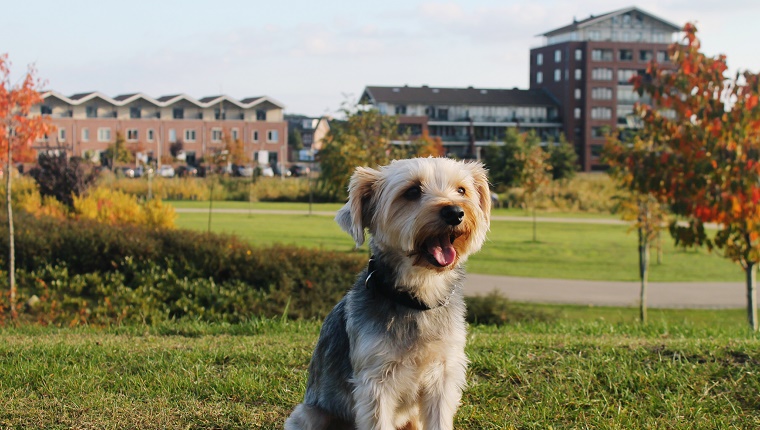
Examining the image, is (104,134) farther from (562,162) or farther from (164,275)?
(164,275)

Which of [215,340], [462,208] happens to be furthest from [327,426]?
[215,340]

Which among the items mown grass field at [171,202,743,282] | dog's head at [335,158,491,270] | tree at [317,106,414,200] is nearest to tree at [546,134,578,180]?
mown grass field at [171,202,743,282]

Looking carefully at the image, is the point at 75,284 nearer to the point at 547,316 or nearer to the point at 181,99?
the point at 547,316

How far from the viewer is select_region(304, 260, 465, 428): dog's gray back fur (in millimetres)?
3984

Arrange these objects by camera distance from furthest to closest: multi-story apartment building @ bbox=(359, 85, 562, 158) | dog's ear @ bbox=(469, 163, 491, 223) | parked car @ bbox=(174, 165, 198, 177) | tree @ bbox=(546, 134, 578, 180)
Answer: multi-story apartment building @ bbox=(359, 85, 562, 158), tree @ bbox=(546, 134, 578, 180), parked car @ bbox=(174, 165, 198, 177), dog's ear @ bbox=(469, 163, 491, 223)

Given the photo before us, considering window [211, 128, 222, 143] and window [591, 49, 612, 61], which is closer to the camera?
window [211, 128, 222, 143]

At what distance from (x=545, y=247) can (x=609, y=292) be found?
28.4 ft

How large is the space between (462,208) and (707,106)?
344 inches

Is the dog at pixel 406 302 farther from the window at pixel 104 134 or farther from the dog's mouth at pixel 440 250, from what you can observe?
the window at pixel 104 134

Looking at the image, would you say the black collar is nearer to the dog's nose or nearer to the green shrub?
the dog's nose

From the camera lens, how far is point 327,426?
168 inches

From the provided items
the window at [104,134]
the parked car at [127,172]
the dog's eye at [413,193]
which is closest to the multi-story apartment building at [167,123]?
the window at [104,134]

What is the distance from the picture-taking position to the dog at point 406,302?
3928 mm

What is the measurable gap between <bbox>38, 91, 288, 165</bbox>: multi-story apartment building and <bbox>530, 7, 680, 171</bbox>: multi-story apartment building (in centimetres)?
3328
